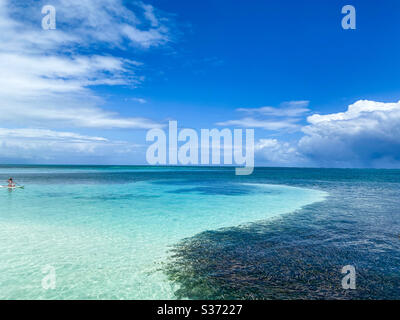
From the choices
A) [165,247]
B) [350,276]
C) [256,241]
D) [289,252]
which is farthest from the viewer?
[256,241]

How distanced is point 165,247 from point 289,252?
5626 mm

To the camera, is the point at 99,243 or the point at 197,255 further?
the point at 99,243

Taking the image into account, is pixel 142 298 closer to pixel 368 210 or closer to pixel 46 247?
pixel 46 247

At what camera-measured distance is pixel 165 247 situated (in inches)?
431

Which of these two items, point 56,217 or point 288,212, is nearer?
point 56,217

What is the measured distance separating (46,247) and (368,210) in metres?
23.4

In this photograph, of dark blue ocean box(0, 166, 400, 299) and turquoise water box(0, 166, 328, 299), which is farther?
turquoise water box(0, 166, 328, 299)

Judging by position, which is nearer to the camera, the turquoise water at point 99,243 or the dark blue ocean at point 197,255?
the dark blue ocean at point 197,255

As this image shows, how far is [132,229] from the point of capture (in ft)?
45.3
